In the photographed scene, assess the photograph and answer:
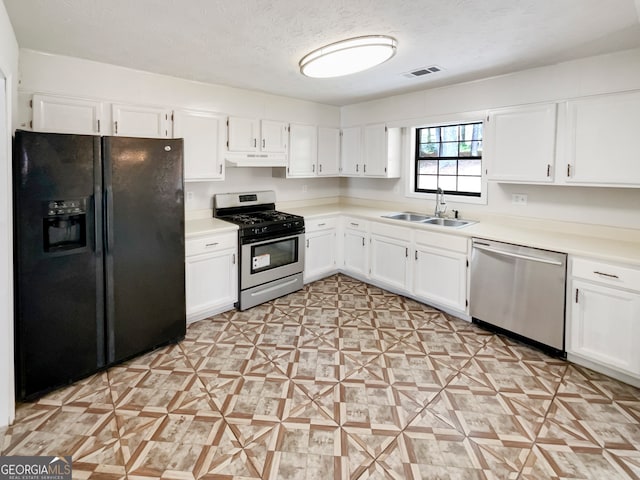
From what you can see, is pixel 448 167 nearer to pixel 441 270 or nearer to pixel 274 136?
pixel 441 270

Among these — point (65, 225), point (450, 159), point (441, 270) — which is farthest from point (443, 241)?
point (65, 225)

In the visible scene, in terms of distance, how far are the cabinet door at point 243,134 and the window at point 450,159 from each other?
198 centimetres

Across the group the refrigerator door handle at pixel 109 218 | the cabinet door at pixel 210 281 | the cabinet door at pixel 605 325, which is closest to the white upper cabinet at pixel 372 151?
the cabinet door at pixel 210 281

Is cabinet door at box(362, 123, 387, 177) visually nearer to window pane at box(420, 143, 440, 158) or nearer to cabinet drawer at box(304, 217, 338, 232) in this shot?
window pane at box(420, 143, 440, 158)

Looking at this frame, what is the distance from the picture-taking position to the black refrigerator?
2.19 m

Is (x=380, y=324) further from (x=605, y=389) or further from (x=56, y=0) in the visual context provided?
(x=56, y=0)

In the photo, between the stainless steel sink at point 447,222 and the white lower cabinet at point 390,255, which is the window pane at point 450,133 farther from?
the white lower cabinet at point 390,255

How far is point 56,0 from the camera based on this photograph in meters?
1.93

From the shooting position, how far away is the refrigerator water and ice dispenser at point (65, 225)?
7.38 ft

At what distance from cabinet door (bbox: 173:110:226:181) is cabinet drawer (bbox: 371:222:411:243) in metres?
1.78

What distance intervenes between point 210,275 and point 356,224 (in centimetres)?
189

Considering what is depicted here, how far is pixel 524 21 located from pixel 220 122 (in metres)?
2.69

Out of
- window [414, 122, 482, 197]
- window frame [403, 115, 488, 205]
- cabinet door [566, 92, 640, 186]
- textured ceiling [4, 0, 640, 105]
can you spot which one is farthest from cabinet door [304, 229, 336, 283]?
cabinet door [566, 92, 640, 186]

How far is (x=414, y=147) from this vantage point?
456cm
